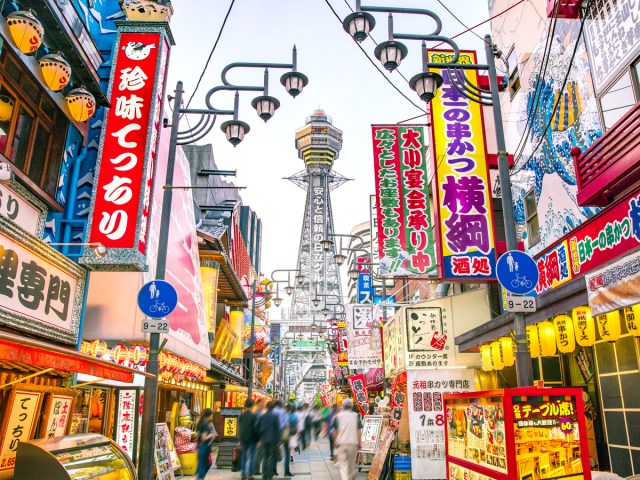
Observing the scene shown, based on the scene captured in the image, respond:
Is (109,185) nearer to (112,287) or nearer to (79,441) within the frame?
(112,287)

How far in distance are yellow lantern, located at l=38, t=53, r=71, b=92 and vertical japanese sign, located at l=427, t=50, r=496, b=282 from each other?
8.54m

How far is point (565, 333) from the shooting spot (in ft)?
29.6

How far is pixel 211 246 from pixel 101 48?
9.62 meters

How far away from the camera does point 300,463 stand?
65.9ft

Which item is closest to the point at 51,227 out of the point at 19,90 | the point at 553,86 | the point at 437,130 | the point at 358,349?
the point at 19,90

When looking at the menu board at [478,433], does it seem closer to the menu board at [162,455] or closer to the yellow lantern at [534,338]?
the yellow lantern at [534,338]

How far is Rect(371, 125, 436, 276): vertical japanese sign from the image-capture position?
588 inches

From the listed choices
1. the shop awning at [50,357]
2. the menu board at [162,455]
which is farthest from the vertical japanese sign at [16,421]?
the menu board at [162,455]

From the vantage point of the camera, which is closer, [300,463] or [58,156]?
[58,156]

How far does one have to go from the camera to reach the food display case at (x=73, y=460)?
21.0 ft

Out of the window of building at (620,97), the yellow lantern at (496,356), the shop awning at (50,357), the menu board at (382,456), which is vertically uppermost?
the window of building at (620,97)

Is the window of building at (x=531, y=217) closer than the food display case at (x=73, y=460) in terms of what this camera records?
No

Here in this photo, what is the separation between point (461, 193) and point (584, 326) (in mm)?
5401

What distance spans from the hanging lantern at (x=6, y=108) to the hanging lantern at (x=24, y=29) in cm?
100
